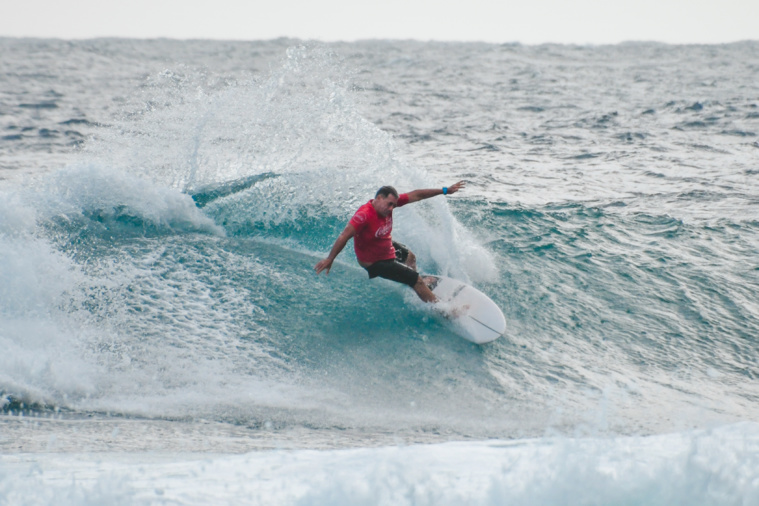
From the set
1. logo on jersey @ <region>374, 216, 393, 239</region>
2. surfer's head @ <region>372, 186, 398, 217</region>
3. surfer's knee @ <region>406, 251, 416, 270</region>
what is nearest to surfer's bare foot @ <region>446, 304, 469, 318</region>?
surfer's knee @ <region>406, 251, 416, 270</region>

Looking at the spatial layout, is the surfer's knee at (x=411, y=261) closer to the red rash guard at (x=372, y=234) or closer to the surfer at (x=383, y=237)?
the surfer at (x=383, y=237)

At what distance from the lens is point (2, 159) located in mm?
14453

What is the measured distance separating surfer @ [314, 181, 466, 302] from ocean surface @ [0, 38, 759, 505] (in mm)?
488

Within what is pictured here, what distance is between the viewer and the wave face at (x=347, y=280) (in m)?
5.79

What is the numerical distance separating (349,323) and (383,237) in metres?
1.06

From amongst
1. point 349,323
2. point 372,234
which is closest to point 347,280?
point 349,323

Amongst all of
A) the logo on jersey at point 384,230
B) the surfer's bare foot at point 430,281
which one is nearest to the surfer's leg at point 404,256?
the surfer's bare foot at point 430,281

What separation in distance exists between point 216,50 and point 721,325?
4805 centimetres

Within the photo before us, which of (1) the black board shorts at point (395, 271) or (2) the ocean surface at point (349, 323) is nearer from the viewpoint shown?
(2) the ocean surface at point (349, 323)

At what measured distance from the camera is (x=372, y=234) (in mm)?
7035

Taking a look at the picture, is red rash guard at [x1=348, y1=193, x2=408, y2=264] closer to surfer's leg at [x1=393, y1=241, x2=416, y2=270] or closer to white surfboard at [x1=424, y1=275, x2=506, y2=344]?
surfer's leg at [x1=393, y1=241, x2=416, y2=270]

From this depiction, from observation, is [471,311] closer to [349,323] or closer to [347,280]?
[349,323]

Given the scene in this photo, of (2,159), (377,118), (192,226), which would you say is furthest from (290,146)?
(377,118)

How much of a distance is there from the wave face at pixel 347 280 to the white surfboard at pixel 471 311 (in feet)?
0.55
